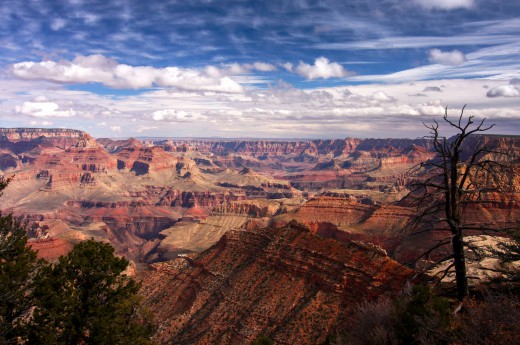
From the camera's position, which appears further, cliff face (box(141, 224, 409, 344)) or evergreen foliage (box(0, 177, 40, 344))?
cliff face (box(141, 224, 409, 344))

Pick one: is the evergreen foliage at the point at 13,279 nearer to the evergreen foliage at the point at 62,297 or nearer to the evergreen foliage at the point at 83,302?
the evergreen foliage at the point at 62,297

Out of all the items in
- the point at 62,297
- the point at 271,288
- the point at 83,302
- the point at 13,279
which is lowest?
the point at 271,288

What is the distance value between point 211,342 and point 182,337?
5.60m

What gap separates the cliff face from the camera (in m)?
42.0

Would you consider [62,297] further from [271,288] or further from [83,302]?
[271,288]

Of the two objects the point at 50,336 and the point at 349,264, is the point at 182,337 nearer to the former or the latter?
the point at 349,264

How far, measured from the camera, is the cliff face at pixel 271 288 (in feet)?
138

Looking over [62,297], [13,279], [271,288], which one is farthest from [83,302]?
[271,288]

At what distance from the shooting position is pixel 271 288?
167 feet

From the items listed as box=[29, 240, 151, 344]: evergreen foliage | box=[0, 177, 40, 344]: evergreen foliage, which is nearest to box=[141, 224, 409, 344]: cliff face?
box=[29, 240, 151, 344]: evergreen foliage

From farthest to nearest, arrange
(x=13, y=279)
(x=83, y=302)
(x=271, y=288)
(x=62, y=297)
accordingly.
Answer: (x=271, y=288), (x=83, y=302), (x=62, y=297), (x=13, y=279)

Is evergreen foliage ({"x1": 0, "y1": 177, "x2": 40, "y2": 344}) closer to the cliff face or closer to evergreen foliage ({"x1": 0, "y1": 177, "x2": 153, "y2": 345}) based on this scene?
evergreen foliage ({"x1": 0, "y1": 177, "x2": 153, "y2": 345})

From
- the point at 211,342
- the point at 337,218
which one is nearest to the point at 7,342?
the point at 211,342

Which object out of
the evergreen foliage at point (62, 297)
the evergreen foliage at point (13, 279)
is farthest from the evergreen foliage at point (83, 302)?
the evergreen foliage at point (13, 279)
